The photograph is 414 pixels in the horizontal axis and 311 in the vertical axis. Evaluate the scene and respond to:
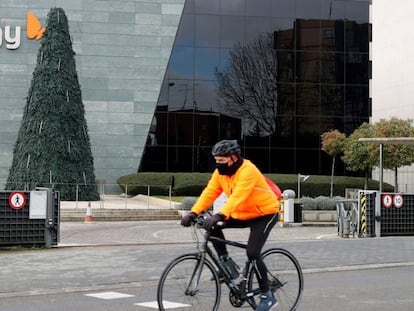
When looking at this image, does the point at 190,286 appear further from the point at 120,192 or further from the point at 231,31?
the point at 231,31

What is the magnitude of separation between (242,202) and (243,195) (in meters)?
0.06

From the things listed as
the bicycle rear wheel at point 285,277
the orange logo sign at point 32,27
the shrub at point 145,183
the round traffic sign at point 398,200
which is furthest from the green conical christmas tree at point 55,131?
the bicycle rear wheel at point 285,277

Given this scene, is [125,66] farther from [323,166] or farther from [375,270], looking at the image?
[375,270]

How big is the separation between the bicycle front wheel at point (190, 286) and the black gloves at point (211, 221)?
0.34 m

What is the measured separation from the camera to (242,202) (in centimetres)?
614

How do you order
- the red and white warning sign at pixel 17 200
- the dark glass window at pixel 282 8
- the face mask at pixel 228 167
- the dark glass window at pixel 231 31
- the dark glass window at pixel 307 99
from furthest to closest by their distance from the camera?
the dark glass window at pixel 282 8, the dark glass window at pixel 307 99, the dark glass window at pixel 231 31, the red and white warning sign at pixel 17 200, the face mask at pixel 228 167

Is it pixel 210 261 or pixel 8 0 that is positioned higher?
pixel 8 0

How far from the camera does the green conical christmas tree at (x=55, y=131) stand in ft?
101

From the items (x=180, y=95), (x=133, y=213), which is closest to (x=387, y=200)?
(x=133, y=213)

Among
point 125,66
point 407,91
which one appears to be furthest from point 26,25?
point 407,91

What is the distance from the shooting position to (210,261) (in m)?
6.28

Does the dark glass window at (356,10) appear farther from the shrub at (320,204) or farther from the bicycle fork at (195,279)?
the bicycle fork at (195,279)

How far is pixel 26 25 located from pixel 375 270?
3354 cm

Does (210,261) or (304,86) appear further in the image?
(304,86)
